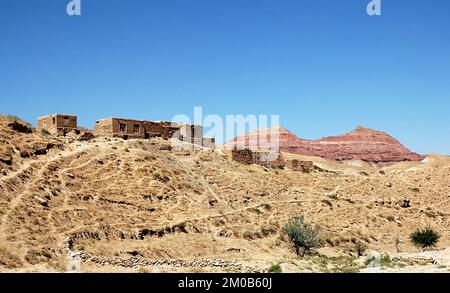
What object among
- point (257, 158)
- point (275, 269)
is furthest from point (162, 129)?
point (275, 269)

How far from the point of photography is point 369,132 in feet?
473

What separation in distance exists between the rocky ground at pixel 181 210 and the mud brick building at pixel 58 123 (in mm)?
1527

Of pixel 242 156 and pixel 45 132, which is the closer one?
pixel 45 132

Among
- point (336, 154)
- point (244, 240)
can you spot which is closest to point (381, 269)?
point (244, 240)

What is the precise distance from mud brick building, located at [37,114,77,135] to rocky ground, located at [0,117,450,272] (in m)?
1.53

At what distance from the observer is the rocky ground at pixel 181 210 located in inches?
955

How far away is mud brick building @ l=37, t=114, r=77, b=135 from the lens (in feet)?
131

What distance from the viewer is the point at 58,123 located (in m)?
40.2

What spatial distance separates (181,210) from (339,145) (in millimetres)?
107573

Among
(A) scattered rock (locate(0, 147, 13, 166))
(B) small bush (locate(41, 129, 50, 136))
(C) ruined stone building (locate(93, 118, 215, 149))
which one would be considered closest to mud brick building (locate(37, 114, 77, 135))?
(B) small bush (locate(41, 129, 50, 136))

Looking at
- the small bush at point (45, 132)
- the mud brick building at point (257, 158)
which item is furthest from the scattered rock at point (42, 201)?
the mud brick building at point (257, 158)

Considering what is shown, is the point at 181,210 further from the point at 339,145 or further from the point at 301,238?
the point at 339,145

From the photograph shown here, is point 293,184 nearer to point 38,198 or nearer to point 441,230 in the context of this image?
point 441,230

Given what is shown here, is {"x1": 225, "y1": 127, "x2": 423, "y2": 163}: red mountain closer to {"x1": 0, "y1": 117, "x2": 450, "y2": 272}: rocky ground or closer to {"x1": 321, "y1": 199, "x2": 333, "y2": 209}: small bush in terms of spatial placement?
{"x1": 0, "y1": 117, "x2": 450, "y2": 272}: rocky ground
